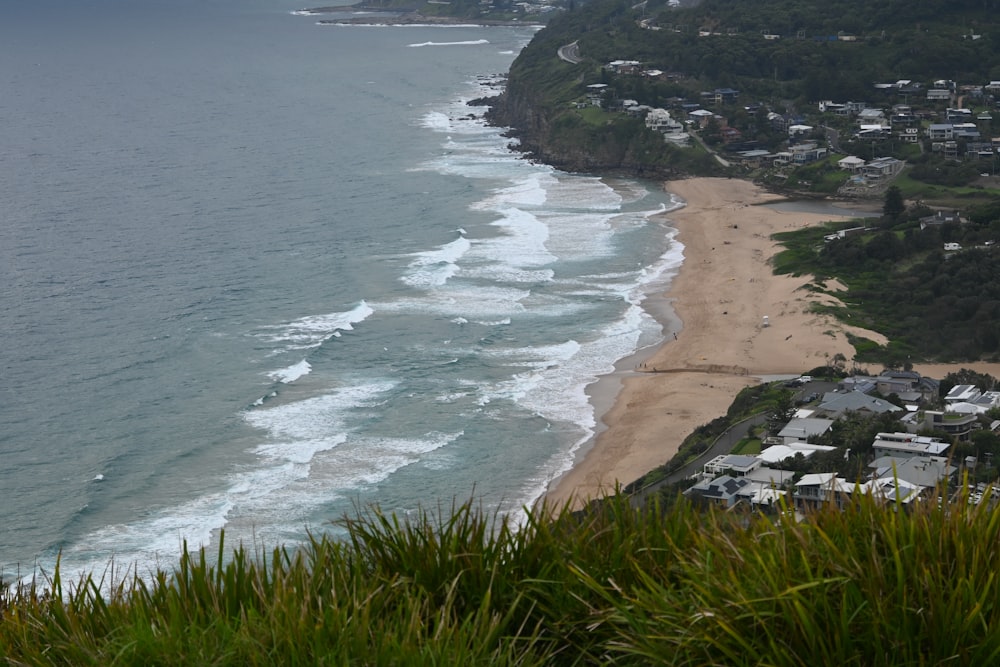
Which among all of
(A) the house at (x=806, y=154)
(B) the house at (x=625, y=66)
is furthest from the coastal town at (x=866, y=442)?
(B) the house at (x=625, y=66)

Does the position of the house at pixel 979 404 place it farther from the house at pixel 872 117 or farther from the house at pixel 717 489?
the house at pixel 872 117

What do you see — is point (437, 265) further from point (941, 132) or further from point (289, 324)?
point (941, 132)

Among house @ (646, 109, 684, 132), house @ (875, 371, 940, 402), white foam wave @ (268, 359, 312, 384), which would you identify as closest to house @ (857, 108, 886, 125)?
house @ (646, 109, 684, 132)

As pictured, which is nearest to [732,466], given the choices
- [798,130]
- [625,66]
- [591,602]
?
[591,602]

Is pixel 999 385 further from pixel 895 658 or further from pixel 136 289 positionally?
pixel 136 289

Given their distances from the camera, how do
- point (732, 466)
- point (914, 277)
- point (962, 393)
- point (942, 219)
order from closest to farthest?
point (732, 466) → point (962, 393) → point (914, 277) → point (942, 219)

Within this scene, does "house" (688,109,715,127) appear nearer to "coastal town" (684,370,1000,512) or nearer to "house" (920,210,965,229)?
"house" (920,210,965,229)
